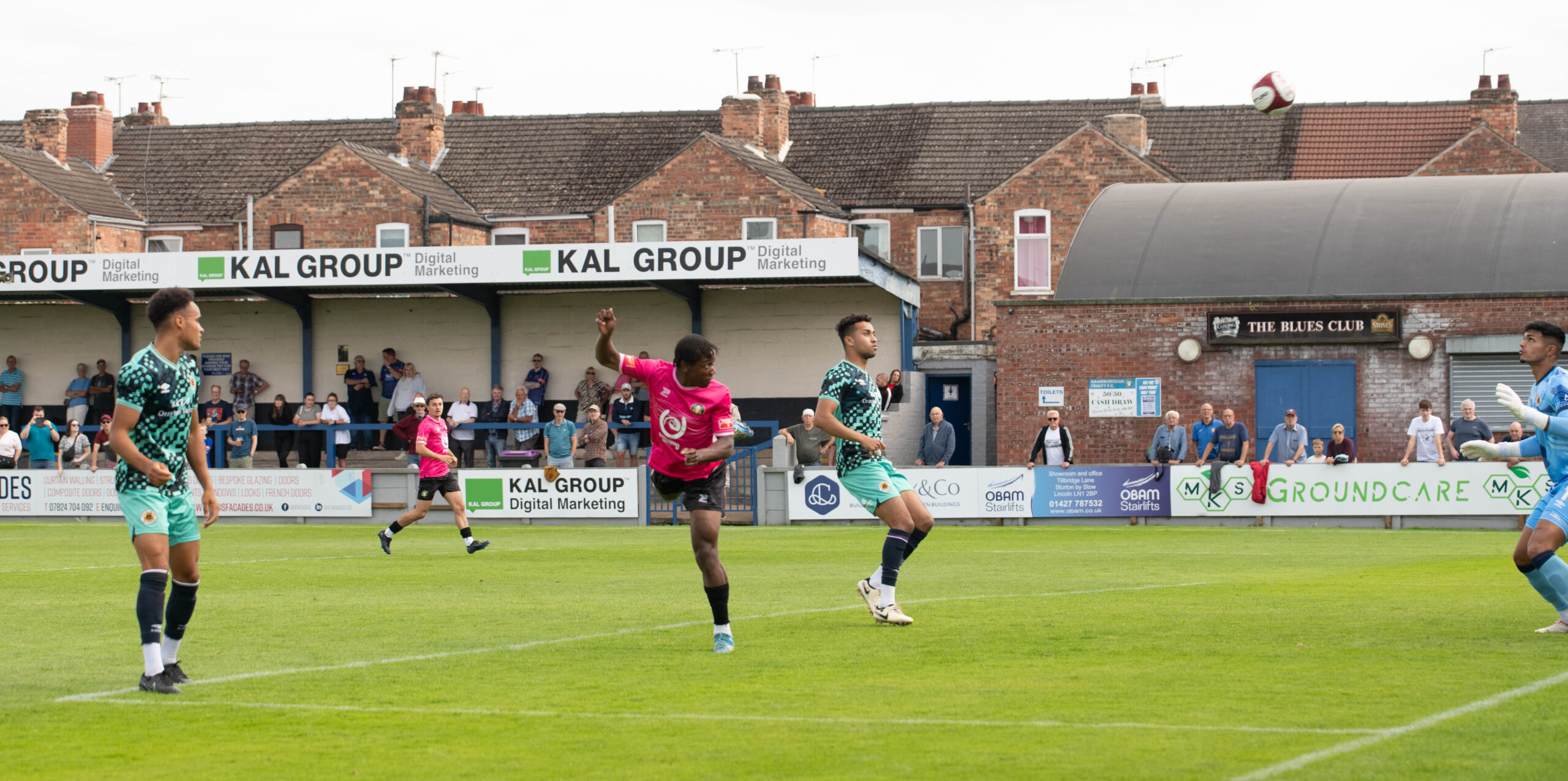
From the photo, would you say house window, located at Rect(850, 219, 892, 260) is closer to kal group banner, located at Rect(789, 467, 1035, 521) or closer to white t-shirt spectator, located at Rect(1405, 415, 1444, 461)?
kal group banner, located at Rect(789, 467, 1035, 521)

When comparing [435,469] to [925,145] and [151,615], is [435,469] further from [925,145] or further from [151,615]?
[925,145]

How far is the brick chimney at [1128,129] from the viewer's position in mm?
45969

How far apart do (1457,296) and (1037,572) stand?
17972 mm

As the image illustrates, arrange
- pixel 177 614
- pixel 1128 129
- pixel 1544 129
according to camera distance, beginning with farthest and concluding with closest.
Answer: pixel 1544 129 < pixel 1128 129 < pixel 177 614

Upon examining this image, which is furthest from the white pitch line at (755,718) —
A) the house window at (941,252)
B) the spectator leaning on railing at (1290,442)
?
the house window at (941,252)

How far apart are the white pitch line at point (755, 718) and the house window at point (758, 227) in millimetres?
34593

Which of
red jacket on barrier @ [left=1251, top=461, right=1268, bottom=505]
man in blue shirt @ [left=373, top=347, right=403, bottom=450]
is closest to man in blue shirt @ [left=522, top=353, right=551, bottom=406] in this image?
man in blue shirt @ [left=373, top=347, right=403, bottom=450]

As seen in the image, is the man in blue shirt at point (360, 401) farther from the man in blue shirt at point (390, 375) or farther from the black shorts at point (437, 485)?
the black shorts at point (437, 485)

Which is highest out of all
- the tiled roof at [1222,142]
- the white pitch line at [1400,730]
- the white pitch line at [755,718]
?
the tiled roof at [1222,142]

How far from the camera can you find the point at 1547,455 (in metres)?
10.1

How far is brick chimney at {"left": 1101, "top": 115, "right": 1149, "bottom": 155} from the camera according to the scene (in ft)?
151

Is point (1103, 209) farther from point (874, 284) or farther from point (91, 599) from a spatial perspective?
point (91, 599)

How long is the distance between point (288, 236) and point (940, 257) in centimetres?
1724

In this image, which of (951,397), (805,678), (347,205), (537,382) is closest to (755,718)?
(805,678)
